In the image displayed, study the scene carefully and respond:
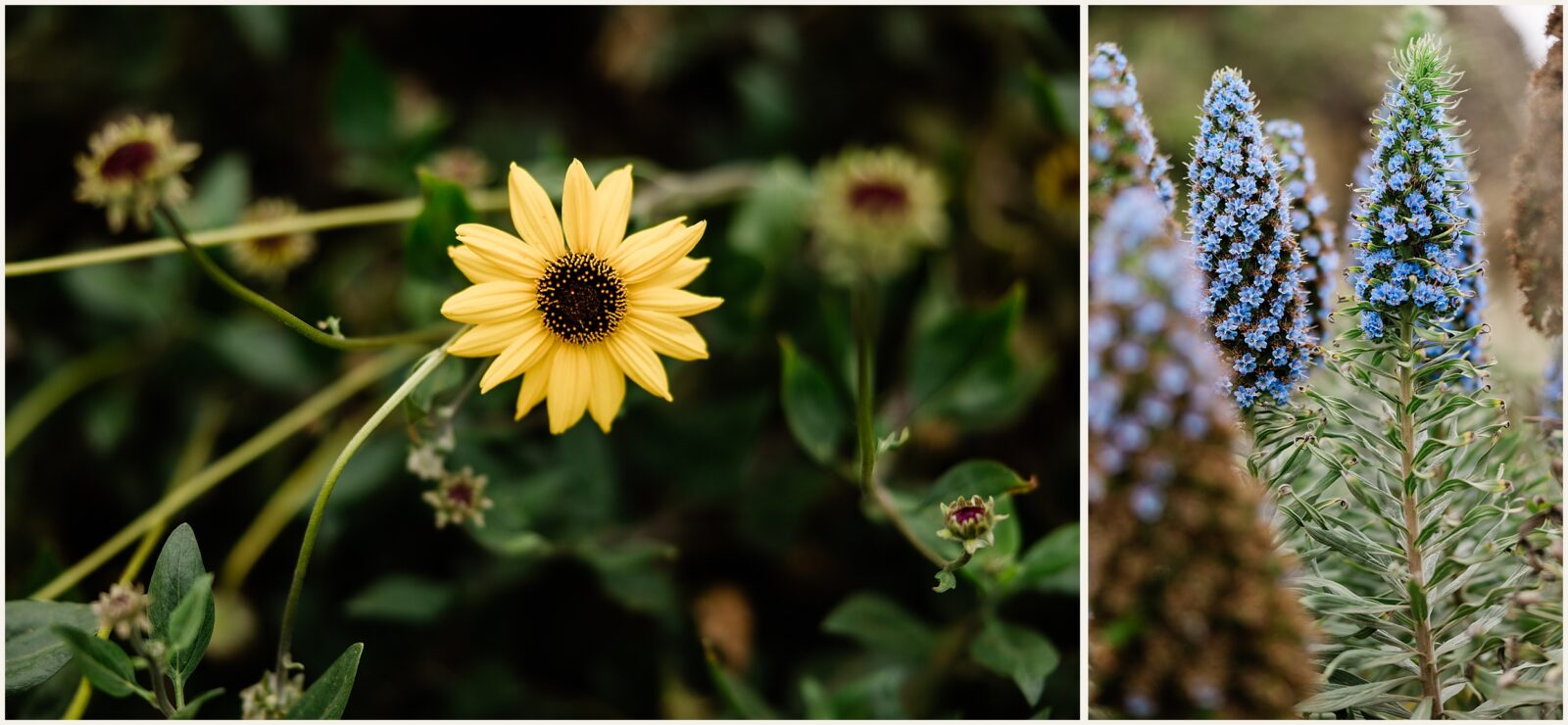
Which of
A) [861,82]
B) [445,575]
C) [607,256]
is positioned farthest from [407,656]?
[861,82]

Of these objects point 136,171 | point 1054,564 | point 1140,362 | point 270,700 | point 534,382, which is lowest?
point 270,700

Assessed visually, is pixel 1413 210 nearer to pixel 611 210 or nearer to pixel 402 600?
pixel 611 210

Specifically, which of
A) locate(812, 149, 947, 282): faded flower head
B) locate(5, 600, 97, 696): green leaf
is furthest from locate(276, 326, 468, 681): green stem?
locate(812, 149, 947, 282): faded flower head

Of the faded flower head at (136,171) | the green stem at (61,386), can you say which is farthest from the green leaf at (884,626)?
the green stem at (61,386)

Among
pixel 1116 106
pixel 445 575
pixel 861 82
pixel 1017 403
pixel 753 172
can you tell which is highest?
pixel 861 82

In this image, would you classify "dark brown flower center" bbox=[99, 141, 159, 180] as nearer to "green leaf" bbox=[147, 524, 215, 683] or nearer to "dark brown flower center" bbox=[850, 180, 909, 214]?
"green leaf" bbox=[147, 524, 215, 683]

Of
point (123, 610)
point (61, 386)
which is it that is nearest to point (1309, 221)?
point (123, 610)

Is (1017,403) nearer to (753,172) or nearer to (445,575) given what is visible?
(753,172)
